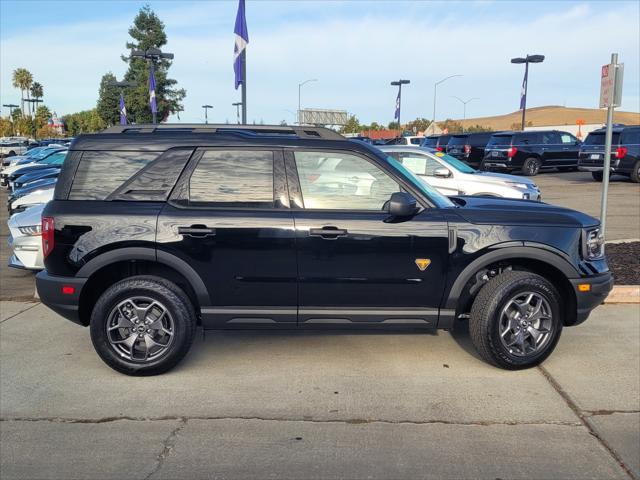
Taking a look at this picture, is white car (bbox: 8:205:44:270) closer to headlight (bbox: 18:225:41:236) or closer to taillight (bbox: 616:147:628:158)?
headlight (bbox: 18:225:41:236)

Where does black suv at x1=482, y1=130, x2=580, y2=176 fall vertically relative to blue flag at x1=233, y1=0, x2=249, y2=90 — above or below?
below

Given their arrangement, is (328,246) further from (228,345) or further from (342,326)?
(228,345)

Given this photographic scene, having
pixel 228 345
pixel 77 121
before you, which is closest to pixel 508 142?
pixel 228 345

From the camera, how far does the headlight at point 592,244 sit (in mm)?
4770

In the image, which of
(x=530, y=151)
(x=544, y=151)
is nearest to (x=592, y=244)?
(x=530, y=151)

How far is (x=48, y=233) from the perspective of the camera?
4590 millimetres

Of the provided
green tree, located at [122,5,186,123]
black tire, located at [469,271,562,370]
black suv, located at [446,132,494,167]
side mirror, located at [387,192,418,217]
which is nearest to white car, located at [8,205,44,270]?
side mirror, located at [387,192,418,217]

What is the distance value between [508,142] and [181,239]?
21.6 m

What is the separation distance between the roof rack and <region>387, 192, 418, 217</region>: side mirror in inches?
30.3

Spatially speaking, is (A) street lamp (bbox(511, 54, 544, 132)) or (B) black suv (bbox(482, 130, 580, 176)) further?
(A) street lamp (bbox(511, 54, 544, 132))

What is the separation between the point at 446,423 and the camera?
390 cm

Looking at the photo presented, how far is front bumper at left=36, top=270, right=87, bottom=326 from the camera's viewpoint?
459 centimetres

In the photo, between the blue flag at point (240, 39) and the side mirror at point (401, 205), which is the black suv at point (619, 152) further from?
the side mirror at point (401, 205)

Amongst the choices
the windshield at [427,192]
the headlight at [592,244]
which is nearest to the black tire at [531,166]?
the headlight at [592,244]
